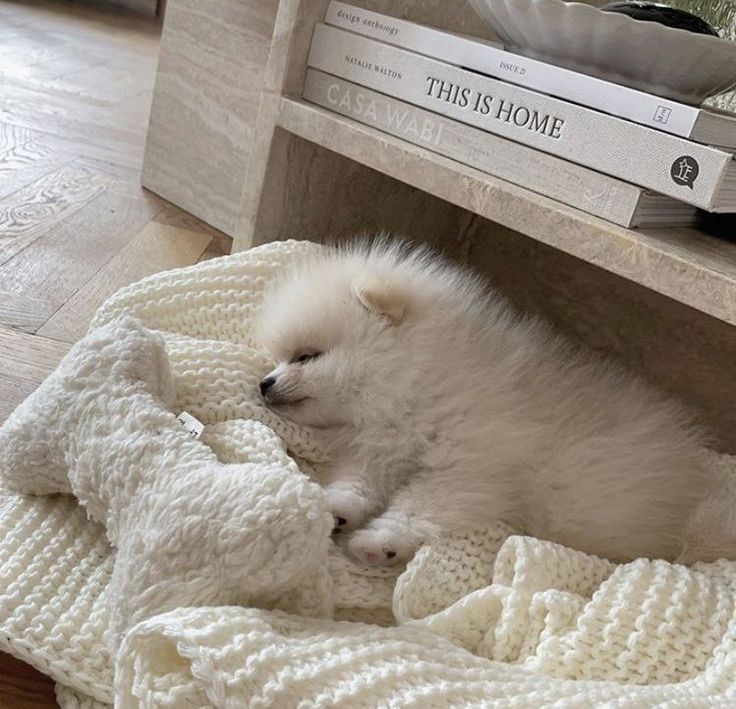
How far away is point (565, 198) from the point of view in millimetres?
1043

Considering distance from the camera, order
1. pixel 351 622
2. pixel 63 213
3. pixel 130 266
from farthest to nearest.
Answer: pixel 63 213 → pixel 130 266 → pixel 351 622

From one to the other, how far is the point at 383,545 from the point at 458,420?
175 mm

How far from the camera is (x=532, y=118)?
1.07 m

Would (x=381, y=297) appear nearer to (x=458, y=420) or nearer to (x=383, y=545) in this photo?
(x=458, y=420)

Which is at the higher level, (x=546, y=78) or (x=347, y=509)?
(x=546, y=78)

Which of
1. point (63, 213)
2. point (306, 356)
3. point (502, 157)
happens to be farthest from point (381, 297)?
point (63, 213)

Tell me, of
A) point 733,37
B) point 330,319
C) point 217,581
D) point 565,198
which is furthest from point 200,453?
point 733,37

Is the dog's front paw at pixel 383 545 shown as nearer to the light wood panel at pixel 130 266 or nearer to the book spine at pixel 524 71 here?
the book spine at pixel 524 71

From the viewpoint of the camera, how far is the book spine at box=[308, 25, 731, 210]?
0.94m

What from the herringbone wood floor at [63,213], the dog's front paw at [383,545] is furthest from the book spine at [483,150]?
the herringbone wood floor at [63,213]

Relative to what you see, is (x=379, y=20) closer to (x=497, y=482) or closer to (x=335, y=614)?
(x=497, y=482)

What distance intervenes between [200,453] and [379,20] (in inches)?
27.0

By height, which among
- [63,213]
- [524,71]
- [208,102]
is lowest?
[63,213]

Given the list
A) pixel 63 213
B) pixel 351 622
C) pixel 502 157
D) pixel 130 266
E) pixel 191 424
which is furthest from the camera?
pixel 63 213
